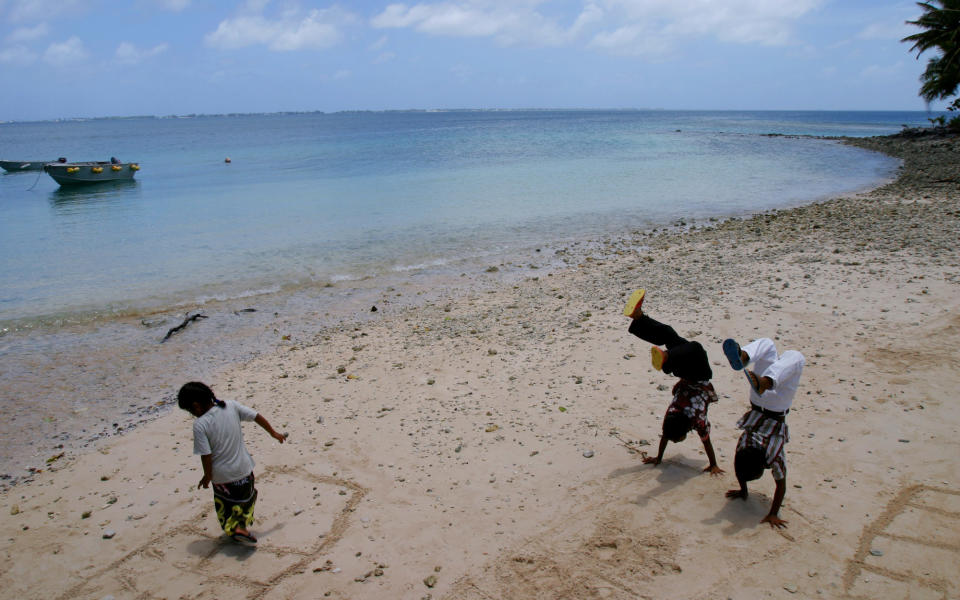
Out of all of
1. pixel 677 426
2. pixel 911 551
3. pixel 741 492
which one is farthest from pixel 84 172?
pixel 911 551

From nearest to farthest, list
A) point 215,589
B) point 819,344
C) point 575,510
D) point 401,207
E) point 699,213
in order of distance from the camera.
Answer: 1. point 215,589
2. point 575,510
3. point 819,344
4. point 699,213
5. point 401,207

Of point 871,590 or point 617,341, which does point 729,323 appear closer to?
point 617,341

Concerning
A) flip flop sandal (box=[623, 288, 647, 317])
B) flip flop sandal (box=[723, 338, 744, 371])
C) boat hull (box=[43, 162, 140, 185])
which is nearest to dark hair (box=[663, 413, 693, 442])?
flip flop sandal (box=[623, 288, 647, 317])

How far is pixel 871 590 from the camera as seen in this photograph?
4004 mm

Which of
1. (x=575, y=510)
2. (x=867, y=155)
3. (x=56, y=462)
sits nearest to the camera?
(x=575, y=510)

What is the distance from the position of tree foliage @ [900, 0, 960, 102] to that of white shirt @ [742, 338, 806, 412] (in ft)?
160

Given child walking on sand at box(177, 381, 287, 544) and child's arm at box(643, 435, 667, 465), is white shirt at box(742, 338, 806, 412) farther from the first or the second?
child walking on sand at box(177, 381, 287, 544)

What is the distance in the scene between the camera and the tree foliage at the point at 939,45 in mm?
43438

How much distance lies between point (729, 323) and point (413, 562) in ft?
20.6

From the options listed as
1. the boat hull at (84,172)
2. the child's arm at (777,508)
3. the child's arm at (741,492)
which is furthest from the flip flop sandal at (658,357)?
the boat hull at (84,172)

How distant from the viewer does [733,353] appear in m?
4.02

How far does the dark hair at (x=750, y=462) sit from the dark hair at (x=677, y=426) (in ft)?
1.82

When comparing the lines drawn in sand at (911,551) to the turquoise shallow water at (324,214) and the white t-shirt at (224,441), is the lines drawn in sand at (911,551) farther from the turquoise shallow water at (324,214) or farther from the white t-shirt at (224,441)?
the turquoise shallow water at (324,214)

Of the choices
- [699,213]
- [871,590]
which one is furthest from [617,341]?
[699,213]
